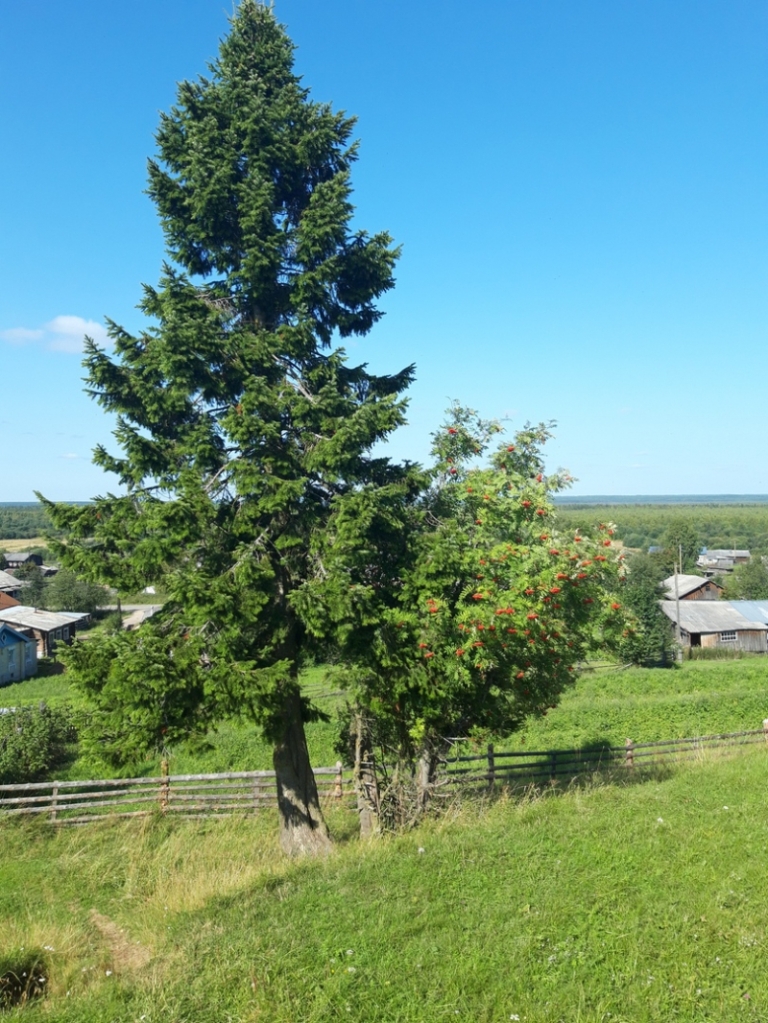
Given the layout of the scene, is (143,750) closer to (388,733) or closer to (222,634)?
(222,634)

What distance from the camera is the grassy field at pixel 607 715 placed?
24375 millimetres

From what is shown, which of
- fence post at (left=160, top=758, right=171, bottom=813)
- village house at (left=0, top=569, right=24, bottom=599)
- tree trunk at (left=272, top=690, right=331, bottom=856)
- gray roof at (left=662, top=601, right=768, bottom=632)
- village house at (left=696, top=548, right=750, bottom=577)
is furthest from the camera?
village house at (left=696, top=548, right=750, bottom=577)

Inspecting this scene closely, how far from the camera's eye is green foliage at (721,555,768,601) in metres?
71.9

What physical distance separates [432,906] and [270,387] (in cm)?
708

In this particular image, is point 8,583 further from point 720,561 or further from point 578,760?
point 720,561

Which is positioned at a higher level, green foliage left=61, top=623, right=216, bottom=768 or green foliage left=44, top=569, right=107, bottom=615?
green foliage left=61, top=623, right=216, bottom=768

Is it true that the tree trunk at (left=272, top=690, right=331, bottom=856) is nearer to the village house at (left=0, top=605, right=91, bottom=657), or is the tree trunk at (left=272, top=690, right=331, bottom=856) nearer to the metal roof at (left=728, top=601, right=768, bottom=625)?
the village house at (left=0, top=605, right=91, bottom=657)

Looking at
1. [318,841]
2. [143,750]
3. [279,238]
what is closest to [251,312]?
[279,238]

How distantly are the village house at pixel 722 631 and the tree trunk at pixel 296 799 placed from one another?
161ft

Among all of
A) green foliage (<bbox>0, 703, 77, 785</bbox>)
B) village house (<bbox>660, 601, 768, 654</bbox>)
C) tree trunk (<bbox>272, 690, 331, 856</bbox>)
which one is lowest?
village house (<bbox>660, 601, 768, 654</bbox>)

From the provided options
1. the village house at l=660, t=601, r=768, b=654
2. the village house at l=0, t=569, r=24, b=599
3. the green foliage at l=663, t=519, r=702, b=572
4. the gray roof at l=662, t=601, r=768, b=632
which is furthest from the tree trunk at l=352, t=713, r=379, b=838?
the green foliage at l=663, t=519, r=702, b=572

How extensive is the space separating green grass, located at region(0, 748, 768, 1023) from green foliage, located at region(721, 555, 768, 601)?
2718 inches

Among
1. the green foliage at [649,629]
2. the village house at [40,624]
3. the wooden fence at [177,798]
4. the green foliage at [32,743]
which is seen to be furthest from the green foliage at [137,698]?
the village house at [40,624]

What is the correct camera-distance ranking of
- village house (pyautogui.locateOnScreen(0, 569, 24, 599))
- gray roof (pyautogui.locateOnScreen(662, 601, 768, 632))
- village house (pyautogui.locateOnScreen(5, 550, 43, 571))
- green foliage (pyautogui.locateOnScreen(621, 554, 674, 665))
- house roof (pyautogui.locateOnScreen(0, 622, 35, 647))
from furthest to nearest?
village house (pyautogui.locateOnScreen(5, 550, 43, 571)), village house (pyautogui.locateOnScreen(0, 569, 24, 599)), gray roof (pyautogui.locateOnScreen(662, 601, 768, 632)), green foliage (pyautogui.locateOnScreen(621, 554, 674, 665)), house roof (pyautogui.locateOnScreen(0, 622, 35, 647))
